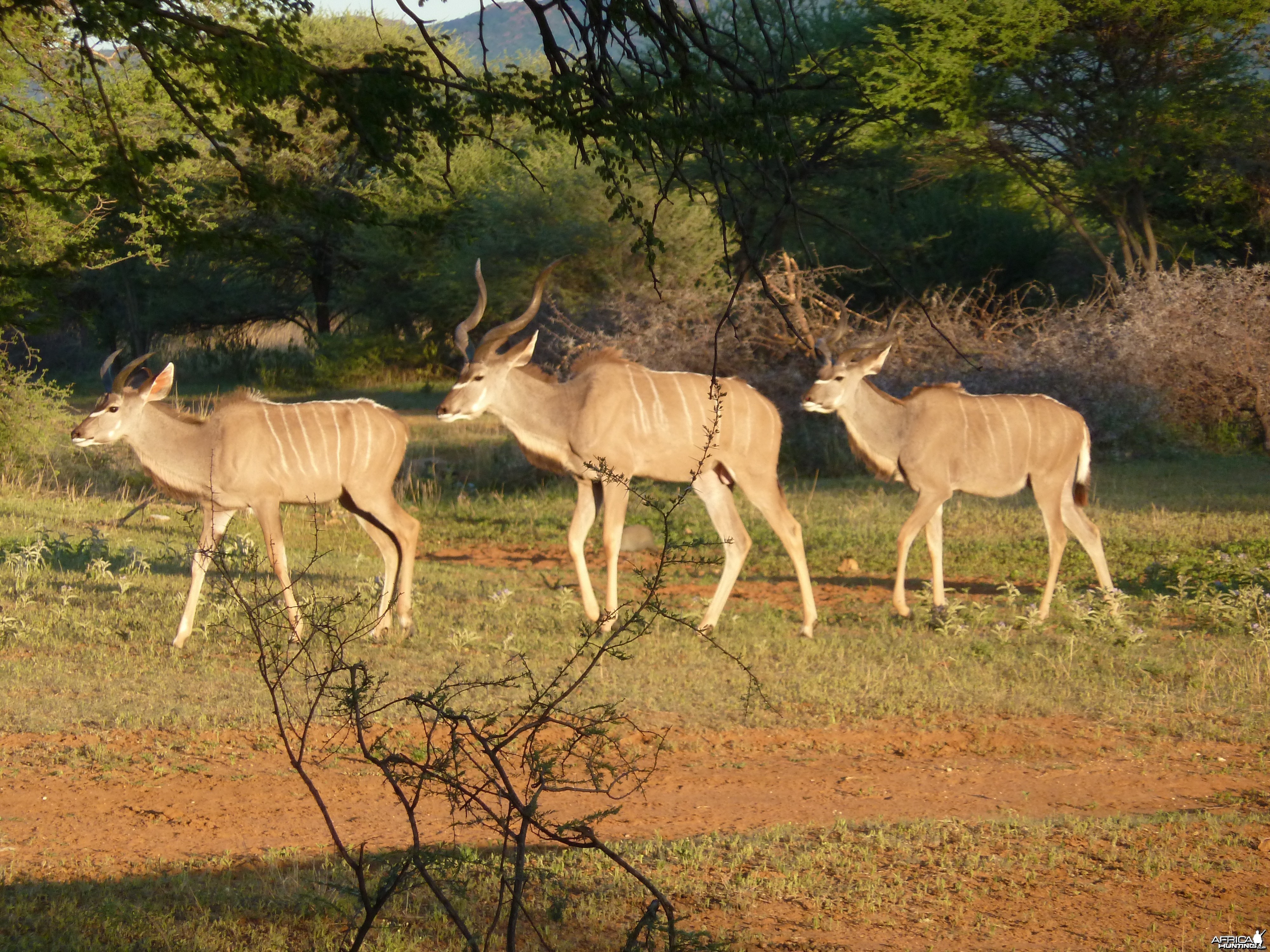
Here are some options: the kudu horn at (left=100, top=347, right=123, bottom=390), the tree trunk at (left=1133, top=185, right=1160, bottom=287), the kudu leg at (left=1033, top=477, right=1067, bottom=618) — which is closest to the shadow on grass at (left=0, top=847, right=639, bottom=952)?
the kudu horn at (left=100, top=347, right=123, bottom=390)

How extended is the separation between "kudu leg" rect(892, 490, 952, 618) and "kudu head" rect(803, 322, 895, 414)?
0.89 meters

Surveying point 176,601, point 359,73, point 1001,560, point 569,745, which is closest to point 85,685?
point 176,601

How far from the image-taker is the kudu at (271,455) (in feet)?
26.2

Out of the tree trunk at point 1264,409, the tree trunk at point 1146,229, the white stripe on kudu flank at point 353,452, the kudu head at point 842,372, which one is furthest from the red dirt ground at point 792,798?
the tree trunk at point 1146,229

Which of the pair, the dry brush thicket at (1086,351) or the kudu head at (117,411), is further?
the dry brush thicket at (1086,351)

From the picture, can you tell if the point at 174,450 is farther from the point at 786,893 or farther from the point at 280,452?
the point at 786,893

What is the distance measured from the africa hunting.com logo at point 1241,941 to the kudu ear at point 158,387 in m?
6.54

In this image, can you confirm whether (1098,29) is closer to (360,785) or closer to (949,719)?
(949,719)

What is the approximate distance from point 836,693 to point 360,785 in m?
2.39

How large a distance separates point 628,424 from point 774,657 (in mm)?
1896

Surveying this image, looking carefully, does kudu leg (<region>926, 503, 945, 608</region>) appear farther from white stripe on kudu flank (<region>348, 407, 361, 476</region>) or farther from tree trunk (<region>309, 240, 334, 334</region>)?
tree trunk (<region>309, 240, 334, 334</region>)

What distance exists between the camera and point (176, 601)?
852cm

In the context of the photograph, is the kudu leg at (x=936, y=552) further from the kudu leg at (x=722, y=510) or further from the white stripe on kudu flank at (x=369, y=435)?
the white stripe on kudu flank at (x=369, y=435)

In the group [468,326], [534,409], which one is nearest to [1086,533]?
[534,409]
